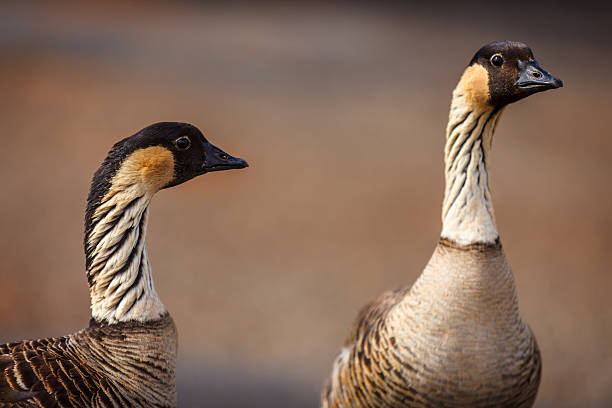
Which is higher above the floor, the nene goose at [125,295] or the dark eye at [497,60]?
the dark eye at [497,60]

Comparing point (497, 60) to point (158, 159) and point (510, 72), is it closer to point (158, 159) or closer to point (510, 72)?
point (510, 72)

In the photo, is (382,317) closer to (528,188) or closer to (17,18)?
(528,188)

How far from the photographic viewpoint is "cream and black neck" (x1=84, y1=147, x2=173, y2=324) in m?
2.89

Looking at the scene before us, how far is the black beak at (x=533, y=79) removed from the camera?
120 inches

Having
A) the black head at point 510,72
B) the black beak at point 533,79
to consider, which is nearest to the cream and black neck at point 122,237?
the black head at point 510,72

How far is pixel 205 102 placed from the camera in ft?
41.9

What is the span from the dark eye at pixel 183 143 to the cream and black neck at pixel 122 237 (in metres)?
0.07

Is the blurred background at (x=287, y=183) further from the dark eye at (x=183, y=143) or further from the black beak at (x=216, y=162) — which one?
the dark eye at (x=183, y=143)

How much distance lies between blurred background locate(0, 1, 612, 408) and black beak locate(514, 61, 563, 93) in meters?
4.03

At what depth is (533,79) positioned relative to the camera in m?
3.10

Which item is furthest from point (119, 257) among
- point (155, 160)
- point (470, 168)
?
point (470, 168)

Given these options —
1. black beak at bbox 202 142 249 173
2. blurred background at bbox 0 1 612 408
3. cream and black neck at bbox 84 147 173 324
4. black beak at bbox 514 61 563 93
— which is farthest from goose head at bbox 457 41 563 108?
blurred background at bbox 0 1 612 408

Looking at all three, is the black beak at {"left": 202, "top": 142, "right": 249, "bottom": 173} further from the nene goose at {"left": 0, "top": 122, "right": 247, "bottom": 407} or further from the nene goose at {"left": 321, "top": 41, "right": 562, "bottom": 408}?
the nene goose at {"left": 321, "top": 41, "right": 562, "bottom": 408}

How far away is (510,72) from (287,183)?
23.4 feet
